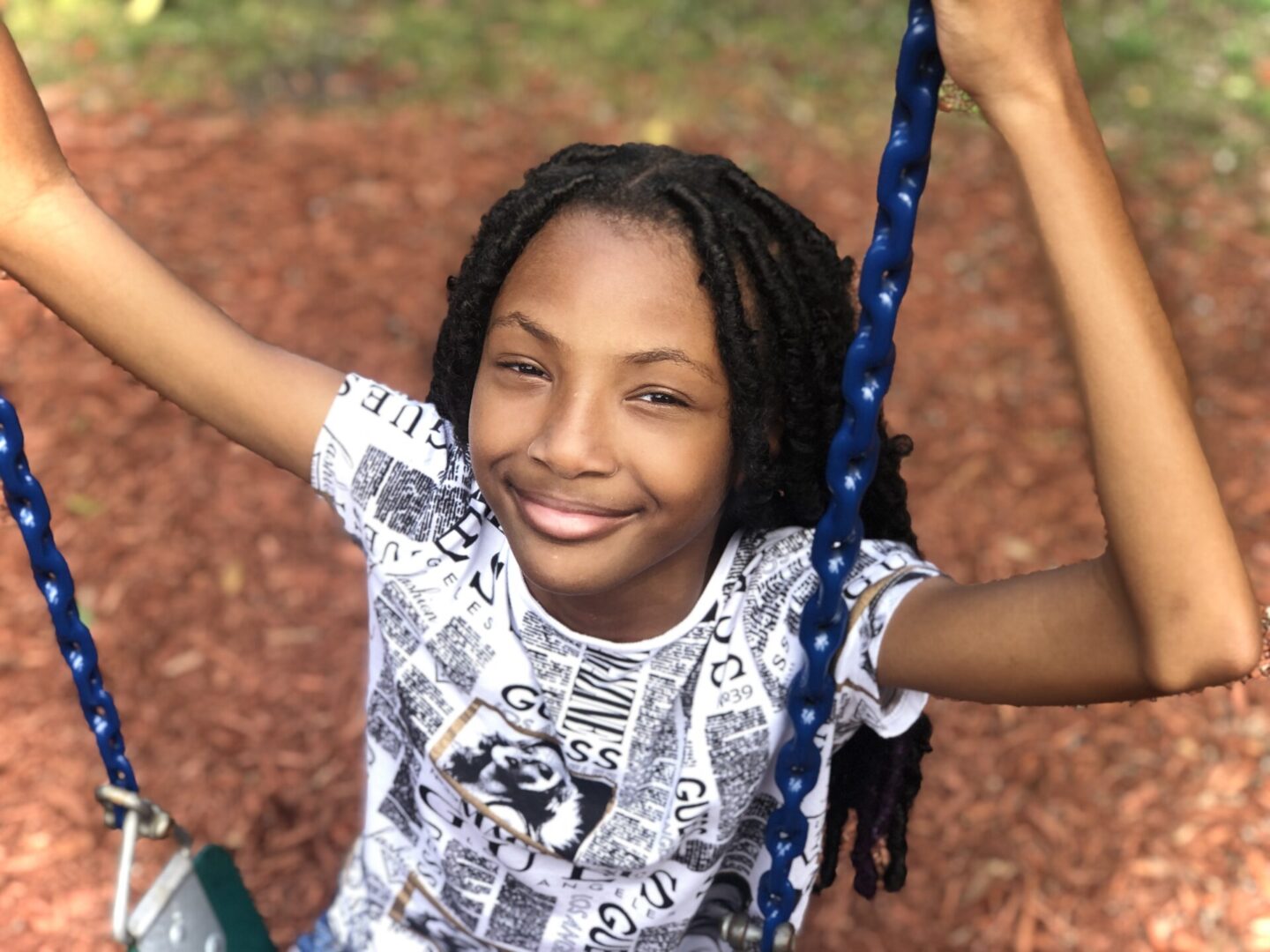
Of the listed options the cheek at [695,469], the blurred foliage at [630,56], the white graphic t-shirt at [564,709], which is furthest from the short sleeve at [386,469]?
the blurred foliage at [630,56]

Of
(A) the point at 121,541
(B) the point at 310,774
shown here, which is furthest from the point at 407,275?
(B) the point at 310,774

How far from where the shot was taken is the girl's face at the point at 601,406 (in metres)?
1.54

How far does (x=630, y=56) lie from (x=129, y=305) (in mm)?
4849

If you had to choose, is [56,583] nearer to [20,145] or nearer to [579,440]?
[20,145]

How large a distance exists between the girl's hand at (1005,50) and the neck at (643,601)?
2.29 feet

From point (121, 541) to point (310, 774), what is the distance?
3.22 ft

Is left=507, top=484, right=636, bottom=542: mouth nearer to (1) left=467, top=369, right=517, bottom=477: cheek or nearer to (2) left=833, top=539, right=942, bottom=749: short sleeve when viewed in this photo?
(1) left=467, top=369, right=517, bottom=477: cheek

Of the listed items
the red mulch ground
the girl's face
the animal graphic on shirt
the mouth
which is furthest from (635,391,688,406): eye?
the red mulch ground

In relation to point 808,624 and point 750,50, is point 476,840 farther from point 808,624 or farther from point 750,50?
point 750,50

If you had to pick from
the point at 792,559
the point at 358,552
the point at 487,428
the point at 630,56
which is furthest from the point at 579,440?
the point at 630,56

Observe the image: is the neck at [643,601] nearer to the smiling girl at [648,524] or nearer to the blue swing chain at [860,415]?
the smiling girl at [648,524]

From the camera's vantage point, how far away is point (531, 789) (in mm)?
1896

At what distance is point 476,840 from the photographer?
6.50 feet

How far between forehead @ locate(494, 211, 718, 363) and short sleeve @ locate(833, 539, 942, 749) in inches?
13.3
